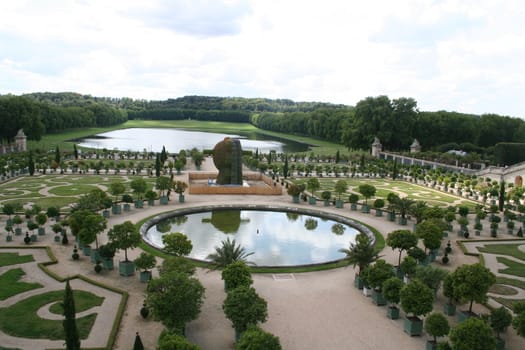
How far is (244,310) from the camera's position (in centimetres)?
1758

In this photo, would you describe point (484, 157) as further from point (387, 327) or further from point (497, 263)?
point (387, 327)

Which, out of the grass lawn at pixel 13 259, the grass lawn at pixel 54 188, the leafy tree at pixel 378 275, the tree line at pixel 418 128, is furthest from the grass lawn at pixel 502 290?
the tree line at pixel 418 128

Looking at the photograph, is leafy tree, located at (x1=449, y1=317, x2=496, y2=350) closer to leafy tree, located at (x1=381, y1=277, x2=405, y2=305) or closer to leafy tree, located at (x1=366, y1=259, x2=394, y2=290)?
leafy tree, located at (x1=381, y1=277, x2=405, y2=305)

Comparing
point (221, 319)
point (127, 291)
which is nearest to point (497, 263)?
point (221, 319)

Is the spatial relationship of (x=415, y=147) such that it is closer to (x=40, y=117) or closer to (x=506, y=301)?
(x=506, y=301)

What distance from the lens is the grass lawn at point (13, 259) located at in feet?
86.6

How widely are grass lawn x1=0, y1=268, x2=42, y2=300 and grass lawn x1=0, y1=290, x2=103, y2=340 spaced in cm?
126

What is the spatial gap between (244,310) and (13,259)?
17162 millimetres

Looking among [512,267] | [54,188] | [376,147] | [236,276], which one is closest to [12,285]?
[236,276]

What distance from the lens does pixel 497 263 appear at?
29125 millimetres

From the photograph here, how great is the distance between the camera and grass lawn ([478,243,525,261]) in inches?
1224

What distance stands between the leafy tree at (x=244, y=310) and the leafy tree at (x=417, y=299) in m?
6.31

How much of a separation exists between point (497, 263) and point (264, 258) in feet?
50.1

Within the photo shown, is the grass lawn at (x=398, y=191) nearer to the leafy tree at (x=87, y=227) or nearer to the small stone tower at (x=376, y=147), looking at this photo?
the small stone tower at (x=376, y=147)
